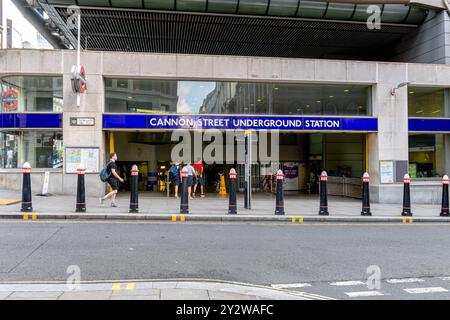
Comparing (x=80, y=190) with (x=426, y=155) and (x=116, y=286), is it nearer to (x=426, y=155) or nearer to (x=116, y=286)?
(x=116, y=286)

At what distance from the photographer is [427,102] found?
18.8 meters

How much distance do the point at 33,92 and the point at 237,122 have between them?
28.3ft

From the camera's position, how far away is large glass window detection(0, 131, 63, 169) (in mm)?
16031

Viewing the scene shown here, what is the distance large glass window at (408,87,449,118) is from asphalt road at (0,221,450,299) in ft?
32.5

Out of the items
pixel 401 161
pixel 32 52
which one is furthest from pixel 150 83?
pixel 401 161

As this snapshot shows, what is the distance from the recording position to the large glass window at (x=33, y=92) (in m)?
16.0

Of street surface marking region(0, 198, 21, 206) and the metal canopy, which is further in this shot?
the metal canopy

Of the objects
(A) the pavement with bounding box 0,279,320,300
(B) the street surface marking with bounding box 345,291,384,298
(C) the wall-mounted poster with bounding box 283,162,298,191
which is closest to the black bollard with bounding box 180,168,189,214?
(A) the pavement with bounding box 0,279,320,300

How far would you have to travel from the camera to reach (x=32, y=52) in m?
15.6

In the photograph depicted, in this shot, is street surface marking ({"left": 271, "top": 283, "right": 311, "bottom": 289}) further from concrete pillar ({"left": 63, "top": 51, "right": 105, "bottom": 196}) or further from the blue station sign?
the blue station sign

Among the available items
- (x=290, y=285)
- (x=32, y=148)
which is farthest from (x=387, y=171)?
(x=32, y=148)
